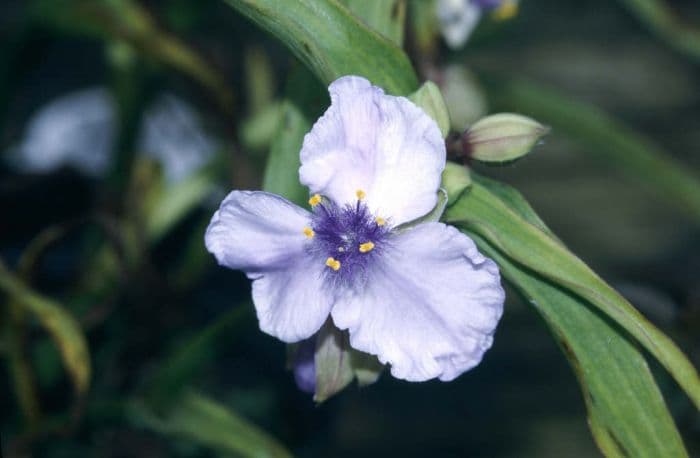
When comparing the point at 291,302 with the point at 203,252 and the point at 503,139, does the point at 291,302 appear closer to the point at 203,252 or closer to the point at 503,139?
the point at 503,139

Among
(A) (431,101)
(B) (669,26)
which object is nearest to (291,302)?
(A) (431,101)

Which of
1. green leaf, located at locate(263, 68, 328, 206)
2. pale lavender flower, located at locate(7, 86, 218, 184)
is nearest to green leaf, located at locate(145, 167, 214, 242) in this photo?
pale lavender flower, located at locate(7, 86, 218, 184)

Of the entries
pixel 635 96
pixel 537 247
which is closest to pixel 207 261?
pixel 537 247

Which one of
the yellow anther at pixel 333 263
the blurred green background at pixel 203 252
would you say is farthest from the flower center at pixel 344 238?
the blurred green background at pixel 203 252

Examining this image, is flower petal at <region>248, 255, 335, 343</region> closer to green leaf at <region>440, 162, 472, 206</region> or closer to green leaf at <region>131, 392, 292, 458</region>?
green leaf at <region>440, 162, 472, 206</region>

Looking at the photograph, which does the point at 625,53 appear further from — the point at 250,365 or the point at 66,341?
the point at 66,341

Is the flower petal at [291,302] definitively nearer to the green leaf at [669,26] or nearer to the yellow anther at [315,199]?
the yellow anther at [315,199]
